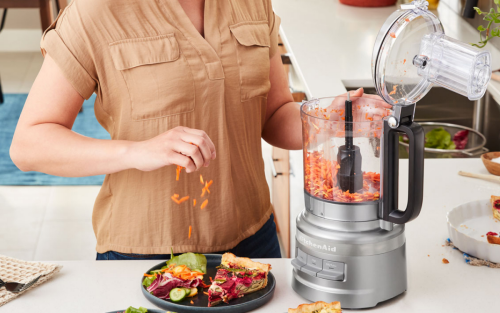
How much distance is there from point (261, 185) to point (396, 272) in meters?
0.48

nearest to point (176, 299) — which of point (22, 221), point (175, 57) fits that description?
point (175, 57)

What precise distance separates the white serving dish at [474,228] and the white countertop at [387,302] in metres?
0.03

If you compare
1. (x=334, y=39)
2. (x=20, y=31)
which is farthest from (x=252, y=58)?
(x=20, y=31)

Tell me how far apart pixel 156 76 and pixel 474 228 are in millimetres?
767

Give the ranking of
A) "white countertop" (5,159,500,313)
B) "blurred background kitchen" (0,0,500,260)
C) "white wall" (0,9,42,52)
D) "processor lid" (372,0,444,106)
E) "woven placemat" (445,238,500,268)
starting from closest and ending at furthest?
"processor lid" (372,0,444,106), "white countertop" (5,159,500,313), "woven placemat" (445,238,500,268), "blurred background kitchen" (0,0,500,260), "white wall" (0,9,42,52)

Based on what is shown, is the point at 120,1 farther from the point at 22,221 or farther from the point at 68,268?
the point at 22,221

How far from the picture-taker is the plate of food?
1042 mm

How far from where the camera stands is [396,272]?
3.48ft

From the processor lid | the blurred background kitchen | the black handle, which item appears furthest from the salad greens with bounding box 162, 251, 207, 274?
the blurred background kitchen

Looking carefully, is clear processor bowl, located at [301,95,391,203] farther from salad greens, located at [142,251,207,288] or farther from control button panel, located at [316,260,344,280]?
salad greens, located at [142,251,207,288]

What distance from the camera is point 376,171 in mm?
1066

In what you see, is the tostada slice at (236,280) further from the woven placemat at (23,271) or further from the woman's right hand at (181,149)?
the woven placemat at (23,271)

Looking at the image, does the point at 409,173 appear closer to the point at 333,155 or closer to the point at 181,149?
the point at 333,155

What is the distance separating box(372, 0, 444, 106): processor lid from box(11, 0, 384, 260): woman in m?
0.42
